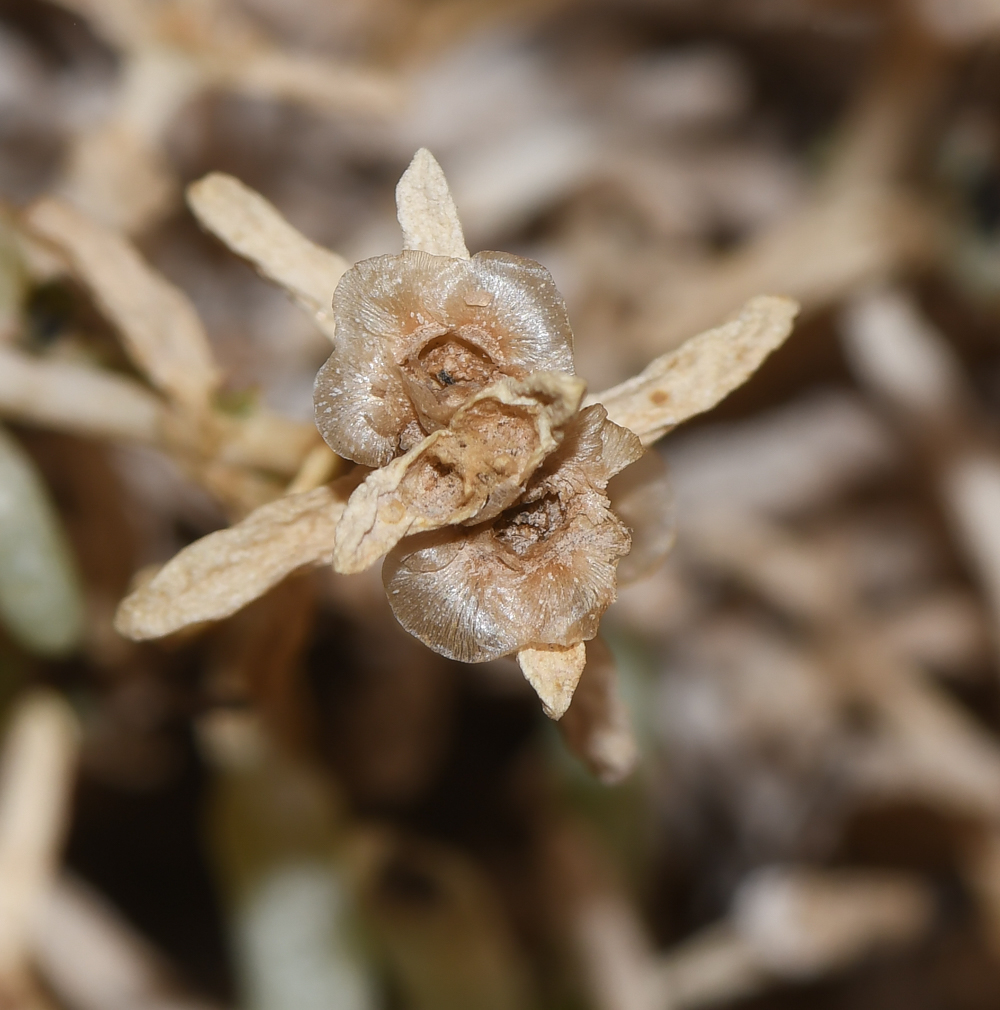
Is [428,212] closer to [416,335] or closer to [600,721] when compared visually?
[416,335]

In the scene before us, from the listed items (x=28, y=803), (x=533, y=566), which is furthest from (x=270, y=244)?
(x=28, y=803)

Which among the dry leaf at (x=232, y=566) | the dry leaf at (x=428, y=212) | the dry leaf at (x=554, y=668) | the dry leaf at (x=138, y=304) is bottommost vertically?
the dry leaf at (x=554, y=668)

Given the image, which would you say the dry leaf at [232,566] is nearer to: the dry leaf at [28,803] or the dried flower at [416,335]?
the dried flower at [416,335]

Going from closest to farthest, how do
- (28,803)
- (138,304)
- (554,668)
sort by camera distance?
(554,668)
(138,304)
(28,803)

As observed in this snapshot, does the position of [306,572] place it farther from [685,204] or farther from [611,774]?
[685,204]

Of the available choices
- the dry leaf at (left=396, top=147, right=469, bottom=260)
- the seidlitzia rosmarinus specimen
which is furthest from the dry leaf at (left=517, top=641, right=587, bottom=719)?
the dry leaf at (left=396, top=147, right=469, bottom=260)

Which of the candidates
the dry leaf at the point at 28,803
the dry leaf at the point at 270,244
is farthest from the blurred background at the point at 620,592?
the dry leaf at the point at 270,244

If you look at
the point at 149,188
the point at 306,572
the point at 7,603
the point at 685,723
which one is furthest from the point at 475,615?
the point at 685,723
